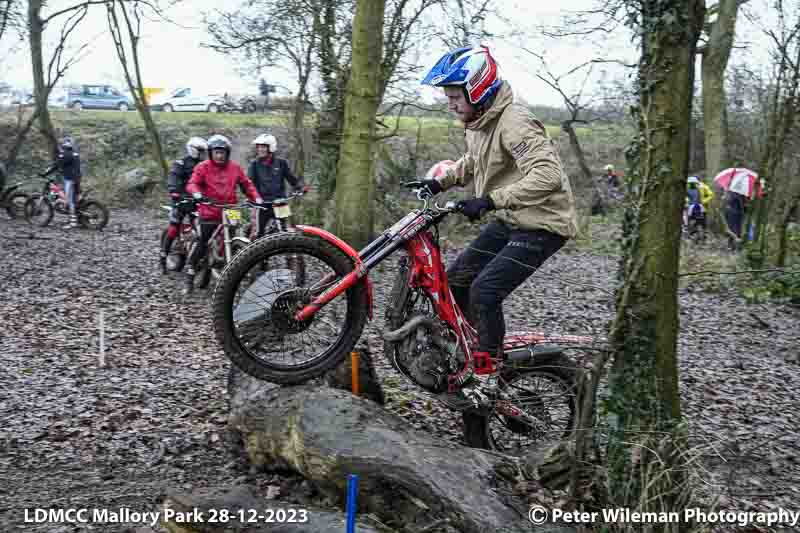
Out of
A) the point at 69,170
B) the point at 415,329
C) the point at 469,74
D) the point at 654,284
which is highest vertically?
the point at 469,74

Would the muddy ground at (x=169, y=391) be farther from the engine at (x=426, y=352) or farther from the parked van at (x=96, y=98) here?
the parked van at (x=96, y=98)

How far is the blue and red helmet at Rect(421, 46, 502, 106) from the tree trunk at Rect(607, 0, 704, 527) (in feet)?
3.31

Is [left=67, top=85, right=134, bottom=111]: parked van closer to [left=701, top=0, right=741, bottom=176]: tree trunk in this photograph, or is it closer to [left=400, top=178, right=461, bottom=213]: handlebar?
[left=701, top=0, right=741, bottom=176]: tree trunk

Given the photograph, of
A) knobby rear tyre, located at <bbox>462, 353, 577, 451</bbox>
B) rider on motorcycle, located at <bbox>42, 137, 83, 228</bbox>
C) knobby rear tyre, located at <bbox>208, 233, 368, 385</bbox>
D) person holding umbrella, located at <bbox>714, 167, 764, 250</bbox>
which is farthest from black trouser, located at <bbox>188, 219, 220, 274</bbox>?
person holding umbrella, located at <bbox>714, 167, 764, 250</bbox>

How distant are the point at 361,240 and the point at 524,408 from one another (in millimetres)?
6539

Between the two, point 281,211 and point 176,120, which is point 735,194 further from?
point 176,120

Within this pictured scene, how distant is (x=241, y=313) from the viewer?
4.36 m

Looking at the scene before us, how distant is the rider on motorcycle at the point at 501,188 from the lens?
4273mm

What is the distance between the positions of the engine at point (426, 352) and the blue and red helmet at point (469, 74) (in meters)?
1.30

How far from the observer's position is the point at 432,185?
4.72 meters

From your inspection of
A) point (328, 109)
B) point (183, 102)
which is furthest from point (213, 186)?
point (183, 102)

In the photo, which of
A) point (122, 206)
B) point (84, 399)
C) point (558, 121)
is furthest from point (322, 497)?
point (122, 206)

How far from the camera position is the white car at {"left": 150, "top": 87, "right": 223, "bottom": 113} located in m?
34.6

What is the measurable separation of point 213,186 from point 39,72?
14.9 metres
